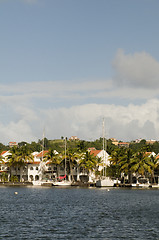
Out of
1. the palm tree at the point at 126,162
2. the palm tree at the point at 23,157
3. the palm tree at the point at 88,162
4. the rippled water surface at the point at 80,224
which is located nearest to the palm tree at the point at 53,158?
the palm tree at the point at 23,157

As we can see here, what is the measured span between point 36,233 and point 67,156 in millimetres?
116674

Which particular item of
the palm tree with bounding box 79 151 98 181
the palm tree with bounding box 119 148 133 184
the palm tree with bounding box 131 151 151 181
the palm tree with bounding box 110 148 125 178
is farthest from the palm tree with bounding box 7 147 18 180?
the palm tree with bounding box 131 151 151 181

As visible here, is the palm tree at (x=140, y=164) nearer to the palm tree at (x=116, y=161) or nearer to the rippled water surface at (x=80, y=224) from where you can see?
the palm tree at (x=116, y=161)

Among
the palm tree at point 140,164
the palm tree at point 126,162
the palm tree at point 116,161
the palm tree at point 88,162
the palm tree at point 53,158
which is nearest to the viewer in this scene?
the palm tree at point 140,164

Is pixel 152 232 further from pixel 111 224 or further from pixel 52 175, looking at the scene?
pixel 52 175

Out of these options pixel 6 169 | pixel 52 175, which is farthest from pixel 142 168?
pixel 6 169

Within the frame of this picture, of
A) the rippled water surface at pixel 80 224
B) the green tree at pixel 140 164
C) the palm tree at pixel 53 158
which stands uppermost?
the palm tree at pixel 53 158

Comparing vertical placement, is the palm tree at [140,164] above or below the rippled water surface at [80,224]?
above

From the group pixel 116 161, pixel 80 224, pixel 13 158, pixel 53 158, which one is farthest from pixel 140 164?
pixel 80 224

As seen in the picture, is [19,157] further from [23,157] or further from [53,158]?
[53,158]

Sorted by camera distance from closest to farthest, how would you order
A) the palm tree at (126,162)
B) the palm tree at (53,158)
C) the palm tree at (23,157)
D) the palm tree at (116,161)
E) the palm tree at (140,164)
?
the palm tree at (140,164) → the palm tree at (126,162) → the palm tree at (116,161) → the palm tree at (53,158) → the palm tree at (23,157)

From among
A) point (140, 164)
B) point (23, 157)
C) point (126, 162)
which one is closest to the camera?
point (140, 164)

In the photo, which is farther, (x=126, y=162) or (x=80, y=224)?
(x=126, y=162)

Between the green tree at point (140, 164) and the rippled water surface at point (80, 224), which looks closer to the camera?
the rippled water surface at point (80, 224)
